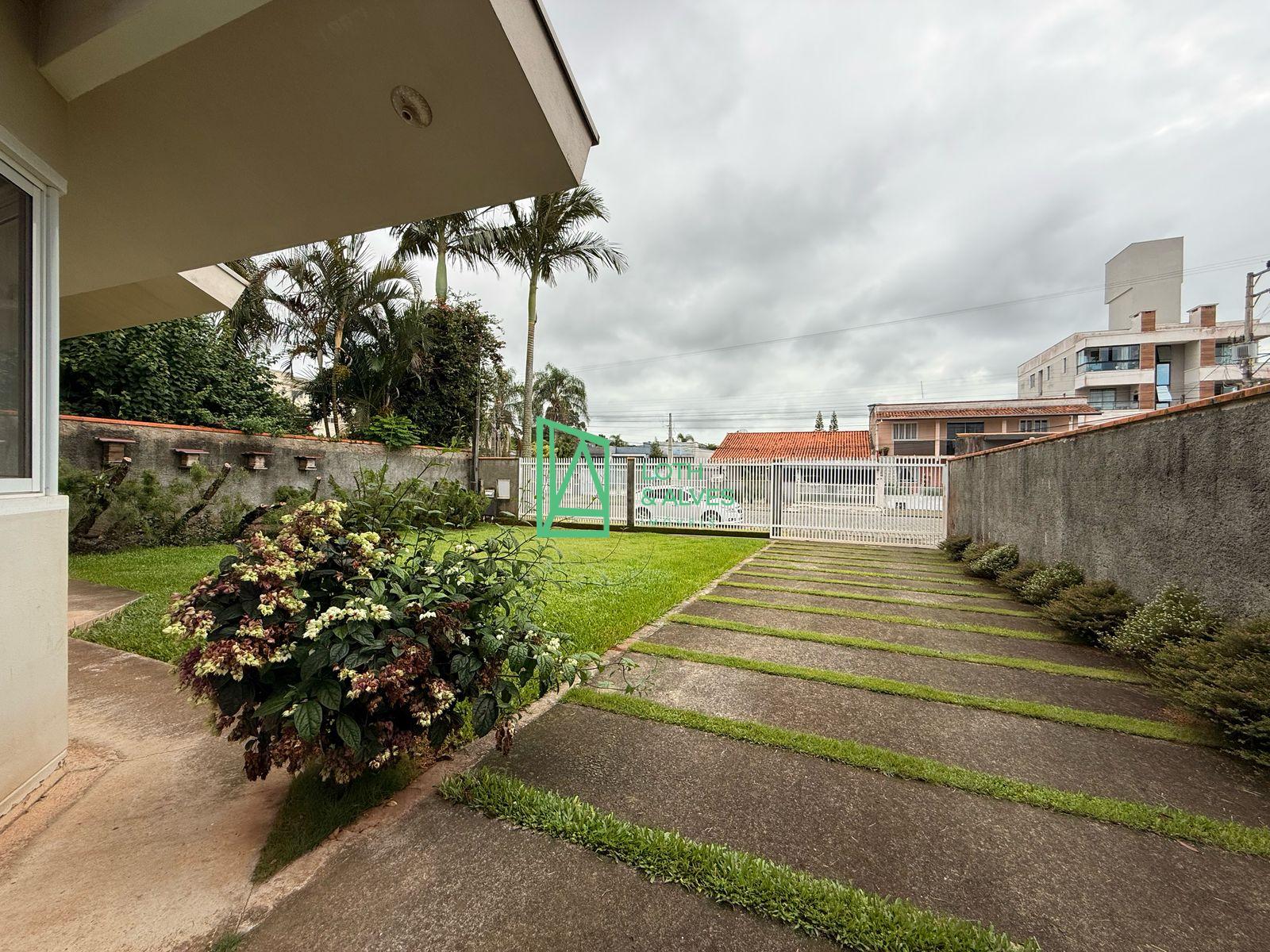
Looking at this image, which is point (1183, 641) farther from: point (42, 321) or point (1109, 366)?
point (1109, 366)

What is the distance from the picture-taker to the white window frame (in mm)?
1884

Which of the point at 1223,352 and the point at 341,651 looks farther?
the point at 1223,352

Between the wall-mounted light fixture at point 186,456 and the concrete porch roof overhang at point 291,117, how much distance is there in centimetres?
548

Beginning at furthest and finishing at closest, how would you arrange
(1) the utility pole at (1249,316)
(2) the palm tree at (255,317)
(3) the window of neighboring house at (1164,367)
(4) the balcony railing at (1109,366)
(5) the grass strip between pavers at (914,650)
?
(4) the balcony railing at (1109,366) < (3) the window of neighboring house at (1164,367) < (1) the utility pole at (1249,316) < (2) the palm tree at (255,317) < (5) the grass strip between pavers at (914,650)

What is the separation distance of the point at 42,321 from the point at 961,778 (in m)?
4.13

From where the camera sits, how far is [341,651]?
4.94 feet

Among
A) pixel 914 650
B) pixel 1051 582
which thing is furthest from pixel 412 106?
pixel 1051 582

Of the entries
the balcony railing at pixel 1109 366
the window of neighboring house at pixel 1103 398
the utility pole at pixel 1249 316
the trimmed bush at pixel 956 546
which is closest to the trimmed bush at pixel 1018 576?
the trimmed bush at pixel 956 546

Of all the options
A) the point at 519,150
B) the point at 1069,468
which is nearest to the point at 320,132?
the point at 519,150

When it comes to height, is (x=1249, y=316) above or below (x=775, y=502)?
above

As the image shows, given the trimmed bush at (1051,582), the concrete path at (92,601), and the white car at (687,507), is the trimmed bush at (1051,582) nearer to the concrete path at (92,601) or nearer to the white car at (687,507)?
the white car at (687,507)

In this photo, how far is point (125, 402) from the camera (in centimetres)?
788

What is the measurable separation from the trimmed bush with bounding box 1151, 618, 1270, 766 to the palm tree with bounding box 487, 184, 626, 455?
37.2ft

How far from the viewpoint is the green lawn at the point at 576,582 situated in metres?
3.51
